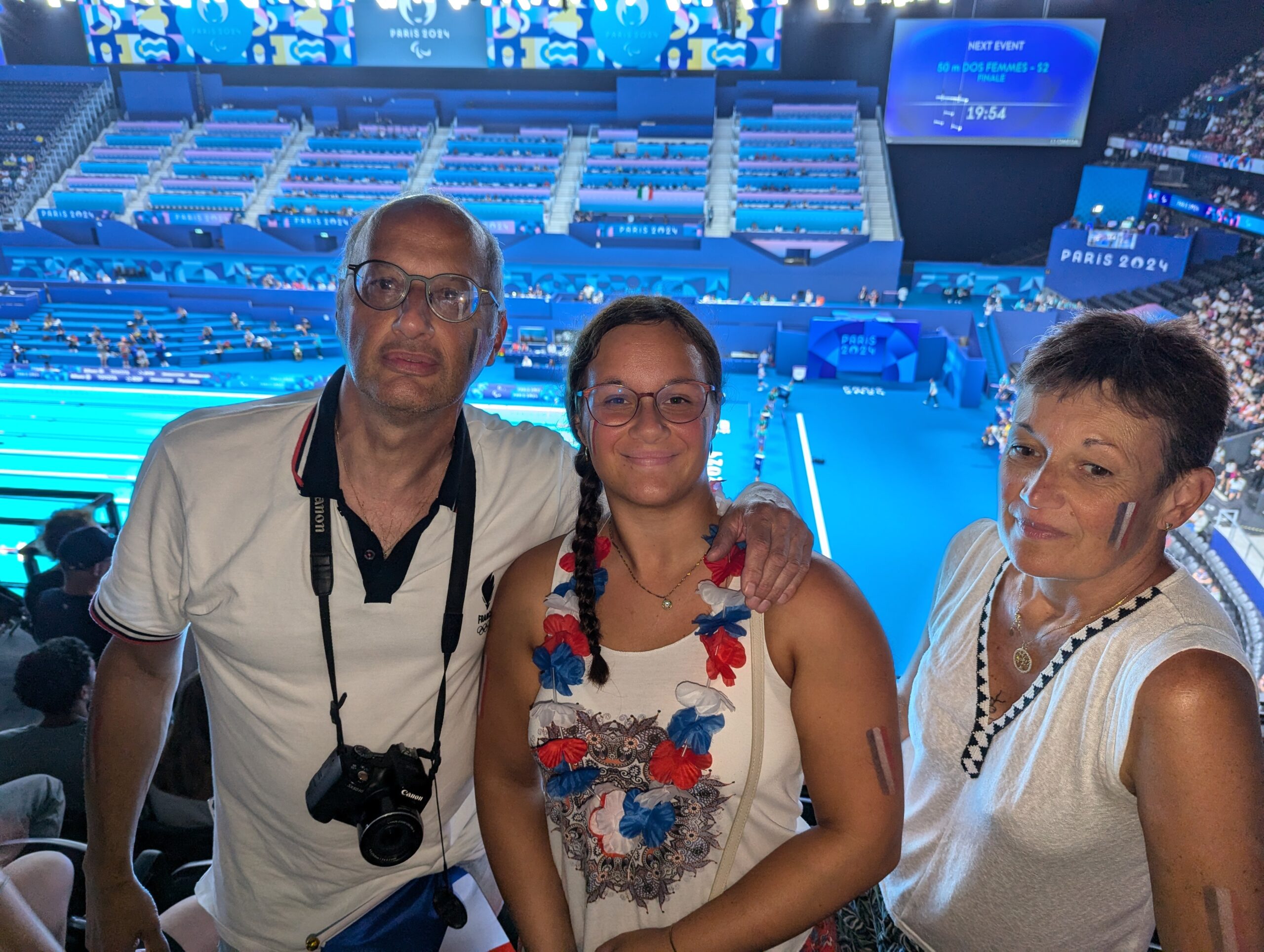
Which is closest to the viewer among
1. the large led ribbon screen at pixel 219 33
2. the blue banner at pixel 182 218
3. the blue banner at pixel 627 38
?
the blue banner at pixel 182 218

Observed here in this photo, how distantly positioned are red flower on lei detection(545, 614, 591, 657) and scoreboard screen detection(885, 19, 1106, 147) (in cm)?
2307

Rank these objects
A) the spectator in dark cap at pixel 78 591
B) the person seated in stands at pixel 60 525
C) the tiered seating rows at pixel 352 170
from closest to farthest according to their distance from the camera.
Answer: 1. the spectator in dark cap at pixel 78 591
2. the person seated in stands at pixel 60 525
3. the tiered seating rows at pixel 352 170

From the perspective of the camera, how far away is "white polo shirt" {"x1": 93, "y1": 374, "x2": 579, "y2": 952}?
5.03 feet

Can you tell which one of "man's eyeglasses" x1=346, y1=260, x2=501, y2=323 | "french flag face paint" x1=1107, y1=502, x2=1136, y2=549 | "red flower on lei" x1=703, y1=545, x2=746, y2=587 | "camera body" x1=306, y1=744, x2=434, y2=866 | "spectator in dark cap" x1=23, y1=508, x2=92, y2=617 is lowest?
"spectator in dark cap" x1=23, y1=508, x2=92, y2=617

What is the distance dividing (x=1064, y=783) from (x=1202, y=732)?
0.24 m

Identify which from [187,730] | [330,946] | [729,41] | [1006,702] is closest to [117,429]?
[187,730]

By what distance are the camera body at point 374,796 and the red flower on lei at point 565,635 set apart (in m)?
0.39

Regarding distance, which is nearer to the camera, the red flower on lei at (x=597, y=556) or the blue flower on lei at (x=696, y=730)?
the blue flower on lei at (x=696, y=730)

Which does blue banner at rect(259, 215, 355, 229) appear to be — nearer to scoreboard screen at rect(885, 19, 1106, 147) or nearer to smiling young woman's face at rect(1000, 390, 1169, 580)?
scoreboard screen at rect(885, 19, 1106, 147)

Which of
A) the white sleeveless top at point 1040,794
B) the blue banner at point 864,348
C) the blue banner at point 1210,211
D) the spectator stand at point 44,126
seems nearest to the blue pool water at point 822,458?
the blue banner at point 864,348

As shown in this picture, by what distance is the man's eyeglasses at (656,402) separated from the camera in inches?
54.9

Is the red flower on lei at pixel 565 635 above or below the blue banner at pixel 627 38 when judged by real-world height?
below

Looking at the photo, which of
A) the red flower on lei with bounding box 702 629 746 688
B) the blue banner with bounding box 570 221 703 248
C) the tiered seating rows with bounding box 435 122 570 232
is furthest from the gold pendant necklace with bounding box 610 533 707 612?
the tiered seating rows with bounding box 435 122 570 232

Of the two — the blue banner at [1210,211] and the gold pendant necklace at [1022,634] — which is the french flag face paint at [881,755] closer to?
the gold pendant necklace at [1022,634]
